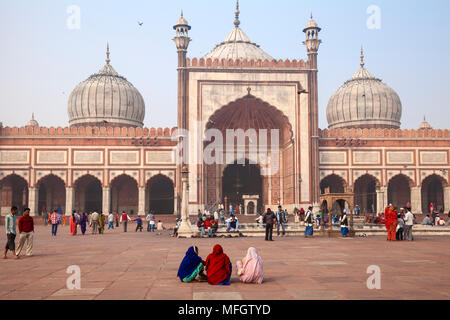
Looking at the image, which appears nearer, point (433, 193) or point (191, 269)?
point (191, 269)

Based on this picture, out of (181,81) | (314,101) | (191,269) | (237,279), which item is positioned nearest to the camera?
(191,269)

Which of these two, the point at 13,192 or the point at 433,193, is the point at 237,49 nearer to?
the point at 433,193

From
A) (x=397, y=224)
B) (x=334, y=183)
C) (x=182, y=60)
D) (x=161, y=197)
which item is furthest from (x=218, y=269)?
(x=334, y=183)

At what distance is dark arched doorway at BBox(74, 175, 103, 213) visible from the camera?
104 feet

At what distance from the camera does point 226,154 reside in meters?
32.0

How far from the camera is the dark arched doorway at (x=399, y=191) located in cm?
3331

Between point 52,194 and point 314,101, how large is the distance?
17.9m

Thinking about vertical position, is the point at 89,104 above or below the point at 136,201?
above

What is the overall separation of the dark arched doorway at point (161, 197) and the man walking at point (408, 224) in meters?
20.6

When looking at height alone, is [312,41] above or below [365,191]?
above
